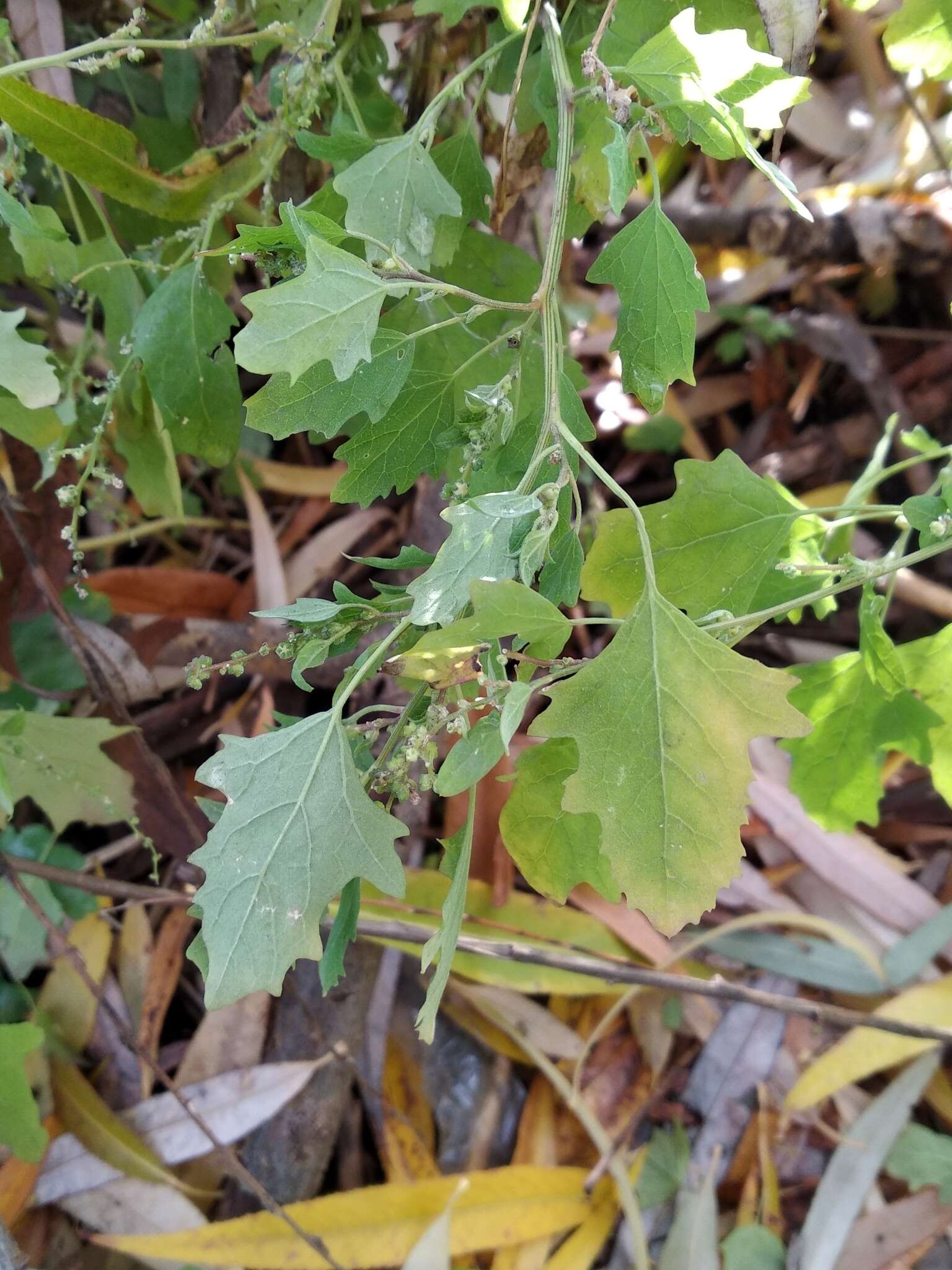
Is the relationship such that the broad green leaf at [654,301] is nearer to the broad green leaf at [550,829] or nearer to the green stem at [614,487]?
the green stem at [614,487]

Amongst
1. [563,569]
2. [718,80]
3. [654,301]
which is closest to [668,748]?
[563,569]

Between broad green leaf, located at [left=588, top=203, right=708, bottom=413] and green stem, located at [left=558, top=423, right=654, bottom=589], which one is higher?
broad green leaf, located at [left=588, top=203, right=708, bottom=413]

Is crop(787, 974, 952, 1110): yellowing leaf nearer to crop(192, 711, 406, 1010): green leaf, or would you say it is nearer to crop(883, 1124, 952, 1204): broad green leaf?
crop(883, 1124, 952, 1204): broad green leaf

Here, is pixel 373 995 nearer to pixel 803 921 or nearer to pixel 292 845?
pixel 803 921

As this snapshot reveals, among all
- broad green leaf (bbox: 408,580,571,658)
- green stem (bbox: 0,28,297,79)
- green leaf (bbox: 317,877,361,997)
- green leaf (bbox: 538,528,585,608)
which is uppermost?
green stem (bbox: 0,28,297,79)

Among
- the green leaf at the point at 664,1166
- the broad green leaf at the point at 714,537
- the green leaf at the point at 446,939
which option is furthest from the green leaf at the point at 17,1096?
the green leaf at the point at 664,1166

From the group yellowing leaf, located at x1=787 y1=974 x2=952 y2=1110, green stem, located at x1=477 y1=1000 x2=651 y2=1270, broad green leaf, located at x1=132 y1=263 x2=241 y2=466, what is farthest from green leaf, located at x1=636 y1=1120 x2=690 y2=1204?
broad green leaf, located at x1=132 y1=263 x2=241 y2=466
